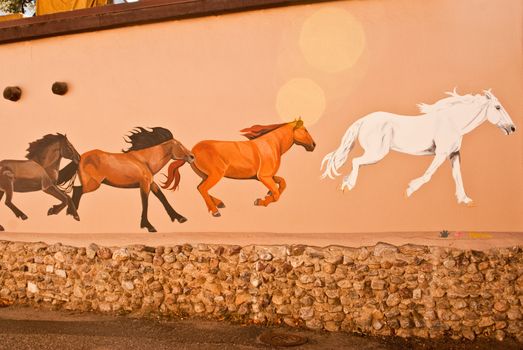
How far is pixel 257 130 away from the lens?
6.32 meters

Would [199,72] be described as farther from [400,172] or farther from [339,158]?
[400,172]

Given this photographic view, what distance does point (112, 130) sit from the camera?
267 inches

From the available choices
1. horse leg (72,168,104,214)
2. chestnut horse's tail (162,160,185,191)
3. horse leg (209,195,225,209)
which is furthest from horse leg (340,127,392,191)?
horse leg (72,168,104,214)

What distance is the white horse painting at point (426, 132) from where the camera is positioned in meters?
5.75

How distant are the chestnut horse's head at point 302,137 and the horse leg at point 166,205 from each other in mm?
1916

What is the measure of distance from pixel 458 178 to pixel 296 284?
243 centimetres

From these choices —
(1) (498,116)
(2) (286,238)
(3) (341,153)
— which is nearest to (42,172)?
(2) (286,238)

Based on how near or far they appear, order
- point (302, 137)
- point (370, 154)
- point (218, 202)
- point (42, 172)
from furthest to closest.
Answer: point (42, 172) → point (218, 202) → point (302, 137) → point (370, 154)

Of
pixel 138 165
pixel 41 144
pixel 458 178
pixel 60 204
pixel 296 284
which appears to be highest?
pixel 41 144

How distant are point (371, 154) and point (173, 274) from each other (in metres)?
3.12

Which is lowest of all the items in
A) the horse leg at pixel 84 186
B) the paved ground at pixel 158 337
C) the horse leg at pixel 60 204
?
the paved ground at pixel 158 337

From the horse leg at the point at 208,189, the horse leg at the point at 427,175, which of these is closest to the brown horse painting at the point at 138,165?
the horse leg at the point at 208,189

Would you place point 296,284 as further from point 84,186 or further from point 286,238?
point 84,186

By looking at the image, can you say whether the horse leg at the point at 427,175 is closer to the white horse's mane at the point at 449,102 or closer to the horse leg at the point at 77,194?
the white horse's mane at the point at 449,102
